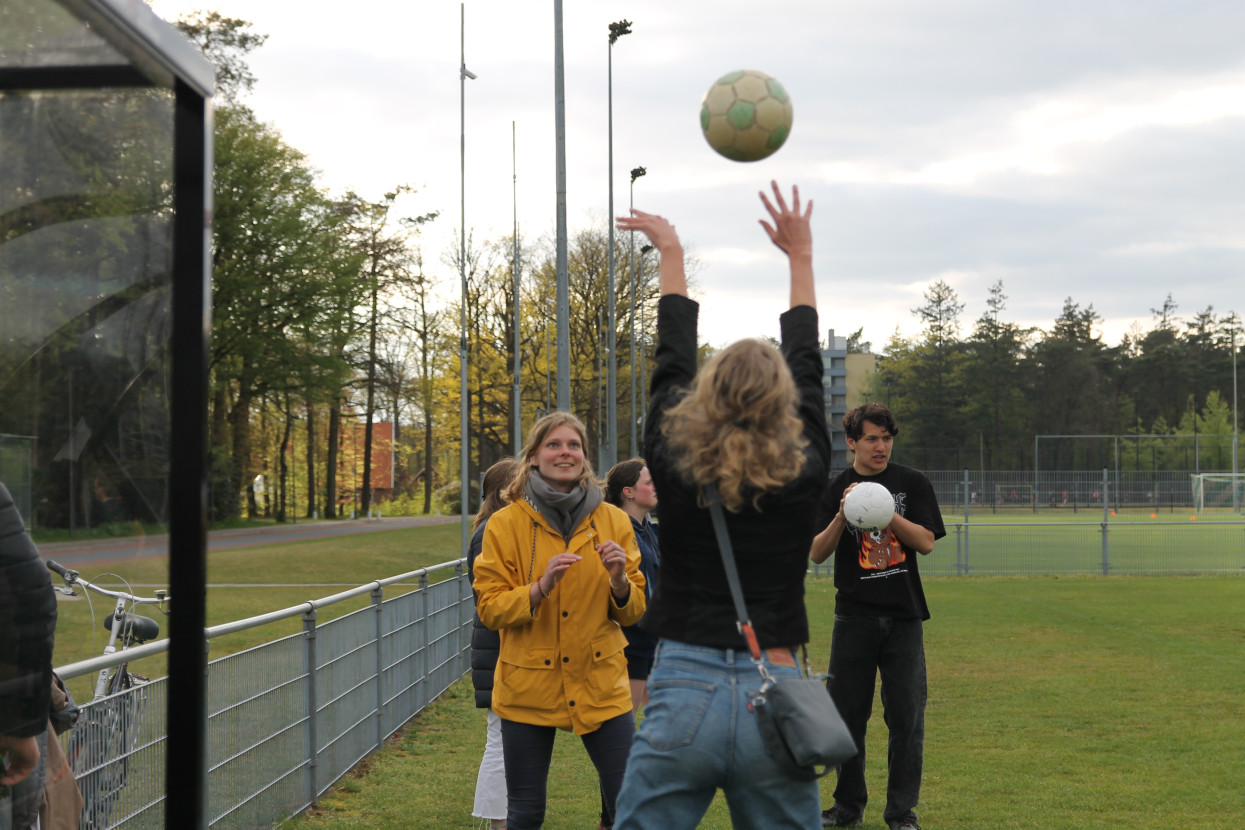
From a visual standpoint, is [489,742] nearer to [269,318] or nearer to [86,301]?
[86,301]

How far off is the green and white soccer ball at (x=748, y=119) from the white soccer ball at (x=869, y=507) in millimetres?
2462

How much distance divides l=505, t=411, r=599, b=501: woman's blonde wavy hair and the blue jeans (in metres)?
1.91

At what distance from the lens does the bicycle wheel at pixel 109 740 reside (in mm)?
3959

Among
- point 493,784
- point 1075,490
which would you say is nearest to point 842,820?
point 493,784

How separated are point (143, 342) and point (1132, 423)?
9700 cm

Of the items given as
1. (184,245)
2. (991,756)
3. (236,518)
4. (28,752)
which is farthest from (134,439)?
(236,518)

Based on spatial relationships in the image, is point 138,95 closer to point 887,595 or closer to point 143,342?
point 143,342

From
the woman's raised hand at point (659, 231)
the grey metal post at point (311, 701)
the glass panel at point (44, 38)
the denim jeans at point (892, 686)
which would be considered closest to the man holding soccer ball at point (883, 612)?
the denim jeans at point (892, 686)

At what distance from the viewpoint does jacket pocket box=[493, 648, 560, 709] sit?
445 cm

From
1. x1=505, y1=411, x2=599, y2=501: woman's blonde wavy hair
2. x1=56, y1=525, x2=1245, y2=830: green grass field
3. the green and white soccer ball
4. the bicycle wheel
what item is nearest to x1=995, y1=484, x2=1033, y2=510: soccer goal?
x1=56, y1=525, x2=1245, y2=830: green grass field

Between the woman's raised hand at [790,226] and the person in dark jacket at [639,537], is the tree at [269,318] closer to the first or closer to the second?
the person in dark jacket at [639,537]

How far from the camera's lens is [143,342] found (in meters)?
2.30

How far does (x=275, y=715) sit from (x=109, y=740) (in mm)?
2232

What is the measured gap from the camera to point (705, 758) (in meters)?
2.81
